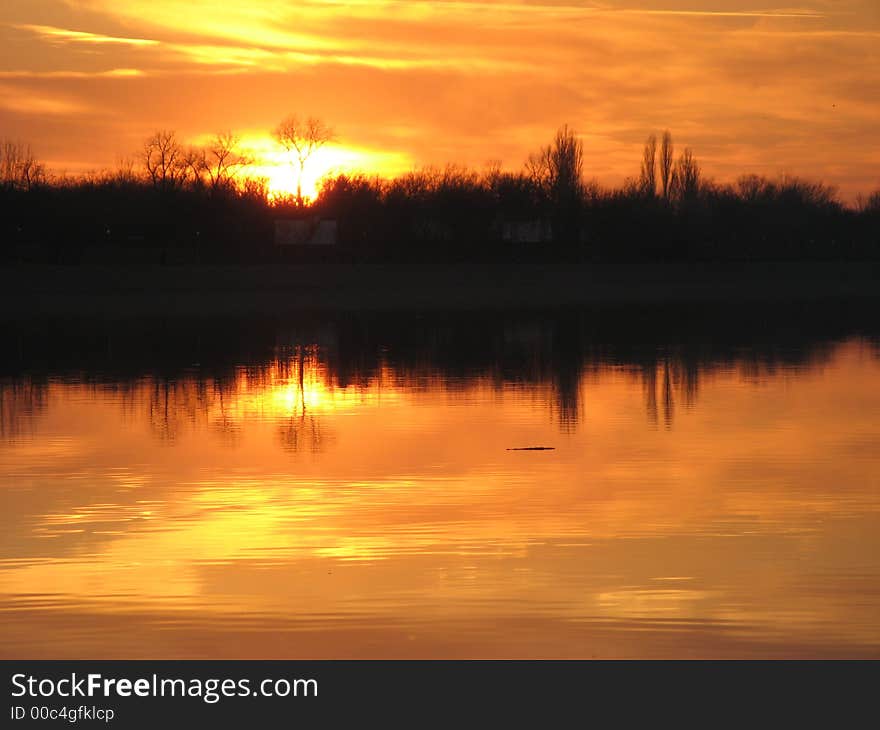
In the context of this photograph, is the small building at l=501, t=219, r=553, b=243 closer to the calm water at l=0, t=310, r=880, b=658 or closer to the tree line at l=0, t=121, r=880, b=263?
the tree line at l=0, t=121, r=880, b=263

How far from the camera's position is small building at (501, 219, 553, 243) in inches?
3292

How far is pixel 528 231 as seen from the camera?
277ft

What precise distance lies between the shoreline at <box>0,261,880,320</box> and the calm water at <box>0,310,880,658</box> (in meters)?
32.8

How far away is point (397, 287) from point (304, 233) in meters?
13.7

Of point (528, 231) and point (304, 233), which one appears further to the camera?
point (528, 231)

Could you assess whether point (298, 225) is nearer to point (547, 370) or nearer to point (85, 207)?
point (85, 207)

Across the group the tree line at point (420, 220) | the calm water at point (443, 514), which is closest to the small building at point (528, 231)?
the tree line at point (420, 220)

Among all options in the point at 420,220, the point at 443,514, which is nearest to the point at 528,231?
the point at 420,220

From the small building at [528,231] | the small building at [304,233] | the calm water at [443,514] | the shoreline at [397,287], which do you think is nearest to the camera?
the calm water at [443,514]

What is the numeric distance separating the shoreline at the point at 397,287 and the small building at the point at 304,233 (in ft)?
28.5

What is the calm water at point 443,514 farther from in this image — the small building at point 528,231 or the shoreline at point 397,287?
the small building at point 528,231

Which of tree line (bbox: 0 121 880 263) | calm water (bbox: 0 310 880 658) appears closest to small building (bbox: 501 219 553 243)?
tree line (bbox: 0 121 880 263)

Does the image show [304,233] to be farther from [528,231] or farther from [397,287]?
[397,287]

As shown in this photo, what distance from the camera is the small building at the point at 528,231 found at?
274 feet
